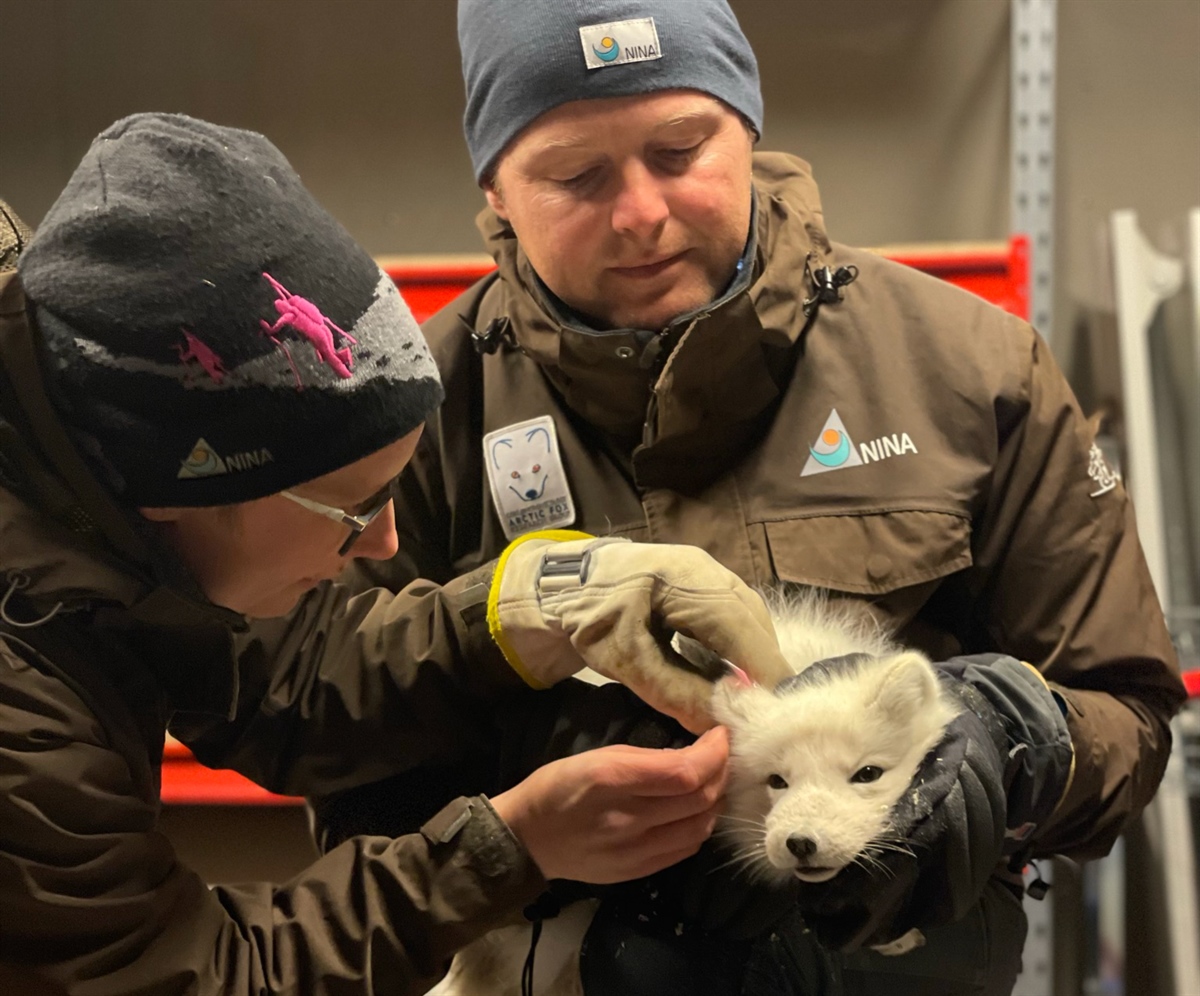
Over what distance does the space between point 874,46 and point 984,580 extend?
4.77 feet

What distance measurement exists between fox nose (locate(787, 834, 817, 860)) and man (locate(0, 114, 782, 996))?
0.32ft

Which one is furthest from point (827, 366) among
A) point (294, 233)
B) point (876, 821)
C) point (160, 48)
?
point (160, 48)

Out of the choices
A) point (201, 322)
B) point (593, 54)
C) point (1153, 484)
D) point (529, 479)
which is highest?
point (593, 54)

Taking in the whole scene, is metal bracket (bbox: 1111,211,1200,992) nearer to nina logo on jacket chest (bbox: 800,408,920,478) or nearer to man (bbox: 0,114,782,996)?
nina logo on jacket chest (bbox: 800,408,920,478)

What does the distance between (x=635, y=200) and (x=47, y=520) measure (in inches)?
26.7

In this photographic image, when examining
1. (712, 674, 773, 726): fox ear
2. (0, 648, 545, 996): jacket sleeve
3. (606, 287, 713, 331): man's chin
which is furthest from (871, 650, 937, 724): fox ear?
(606, 287, 713, 331): man's chin

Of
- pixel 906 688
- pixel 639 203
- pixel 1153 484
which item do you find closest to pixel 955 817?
pixel 906 688

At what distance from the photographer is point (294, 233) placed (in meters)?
1.01

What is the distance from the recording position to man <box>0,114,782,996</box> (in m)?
0.94

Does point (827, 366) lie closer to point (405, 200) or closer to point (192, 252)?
point (192, 252)

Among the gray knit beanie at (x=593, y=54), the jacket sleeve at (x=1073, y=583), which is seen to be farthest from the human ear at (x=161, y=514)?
the jacket sleeve at (x=1073, y=583)

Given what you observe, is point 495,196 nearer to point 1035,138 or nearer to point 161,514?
point 161,514

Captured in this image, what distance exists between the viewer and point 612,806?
1.13 metres

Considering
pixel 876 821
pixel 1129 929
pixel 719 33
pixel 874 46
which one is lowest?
pixel 1129 929
